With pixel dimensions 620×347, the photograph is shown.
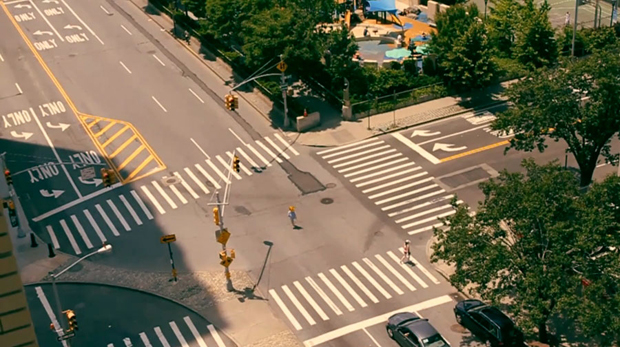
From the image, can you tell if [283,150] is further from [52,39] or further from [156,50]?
[52,39]

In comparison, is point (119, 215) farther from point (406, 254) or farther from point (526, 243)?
point (526, 243)

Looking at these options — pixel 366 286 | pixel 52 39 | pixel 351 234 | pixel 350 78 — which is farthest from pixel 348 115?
pixel 52 39

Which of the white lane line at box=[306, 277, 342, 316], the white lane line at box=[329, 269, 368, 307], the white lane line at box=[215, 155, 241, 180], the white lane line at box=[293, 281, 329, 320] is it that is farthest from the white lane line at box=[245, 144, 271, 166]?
the white lane line at box=[293, 281, 329, 320]

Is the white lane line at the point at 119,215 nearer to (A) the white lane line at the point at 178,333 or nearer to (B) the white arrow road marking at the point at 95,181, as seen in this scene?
(B) the white arrow road marking at the point at 95,181

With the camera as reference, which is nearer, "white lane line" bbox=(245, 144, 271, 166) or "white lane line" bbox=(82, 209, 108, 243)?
"white lane line" bbox=(82, 209, 108, 243)

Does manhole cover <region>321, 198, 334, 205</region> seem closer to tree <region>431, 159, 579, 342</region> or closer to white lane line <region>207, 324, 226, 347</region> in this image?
white lane line <region>207, 324, 226, 347</region>

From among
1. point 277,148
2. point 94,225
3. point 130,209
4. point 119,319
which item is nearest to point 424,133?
point 277,148

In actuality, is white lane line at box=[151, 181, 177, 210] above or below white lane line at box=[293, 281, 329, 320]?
above

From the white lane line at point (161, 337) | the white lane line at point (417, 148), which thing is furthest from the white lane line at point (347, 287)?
the white lane line at point (417, 148)
